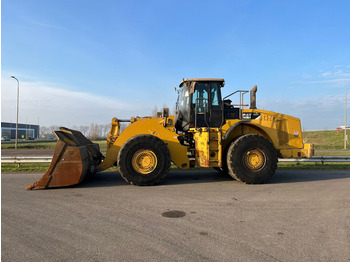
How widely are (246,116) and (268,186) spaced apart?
222 centimetres

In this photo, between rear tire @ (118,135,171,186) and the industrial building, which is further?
the industrial building

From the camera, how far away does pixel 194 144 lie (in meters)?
7.25

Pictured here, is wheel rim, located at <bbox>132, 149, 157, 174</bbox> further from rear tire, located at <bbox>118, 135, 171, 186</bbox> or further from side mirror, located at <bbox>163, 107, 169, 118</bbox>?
side mirror, located at <bbox>163, 107, 169, 118</bbox>

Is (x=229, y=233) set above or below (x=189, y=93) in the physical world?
below

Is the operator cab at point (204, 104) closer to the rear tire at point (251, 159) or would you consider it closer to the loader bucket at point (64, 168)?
the rear tire at point (251, 159)

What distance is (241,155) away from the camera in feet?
Result: 22.4

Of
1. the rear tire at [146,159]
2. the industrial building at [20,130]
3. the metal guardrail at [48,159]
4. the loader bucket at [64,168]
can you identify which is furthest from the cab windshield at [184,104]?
the industrial building at [20,130]

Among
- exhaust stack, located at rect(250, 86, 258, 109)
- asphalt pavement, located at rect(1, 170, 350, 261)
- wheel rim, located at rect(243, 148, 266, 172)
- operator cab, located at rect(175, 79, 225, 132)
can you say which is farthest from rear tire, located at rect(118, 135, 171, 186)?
exhaust stack, located at rect(250, 86, 258, 109)

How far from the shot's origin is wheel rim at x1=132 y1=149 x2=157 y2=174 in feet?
21.7

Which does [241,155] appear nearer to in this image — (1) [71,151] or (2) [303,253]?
(2) [303,253]

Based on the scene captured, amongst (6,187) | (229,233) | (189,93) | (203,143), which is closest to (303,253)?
(229,233)

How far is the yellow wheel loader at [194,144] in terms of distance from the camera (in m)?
6.36

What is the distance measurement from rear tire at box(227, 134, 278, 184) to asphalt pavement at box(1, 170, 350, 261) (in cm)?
45

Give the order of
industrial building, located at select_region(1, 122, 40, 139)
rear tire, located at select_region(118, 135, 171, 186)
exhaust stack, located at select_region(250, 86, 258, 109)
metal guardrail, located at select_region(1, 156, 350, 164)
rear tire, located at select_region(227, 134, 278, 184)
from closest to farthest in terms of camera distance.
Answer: rear tire, located at select_region(118, 135, 171, 186) → rear tire, located at select_region(227, 134, 278, 184) → exhaust stack, located at select_region(250, 86, 258, 109) → metal guardrail, located at select_region(1, 156, 350, 164) → industrial building, located at select_region(1, 122, 40, 139)
